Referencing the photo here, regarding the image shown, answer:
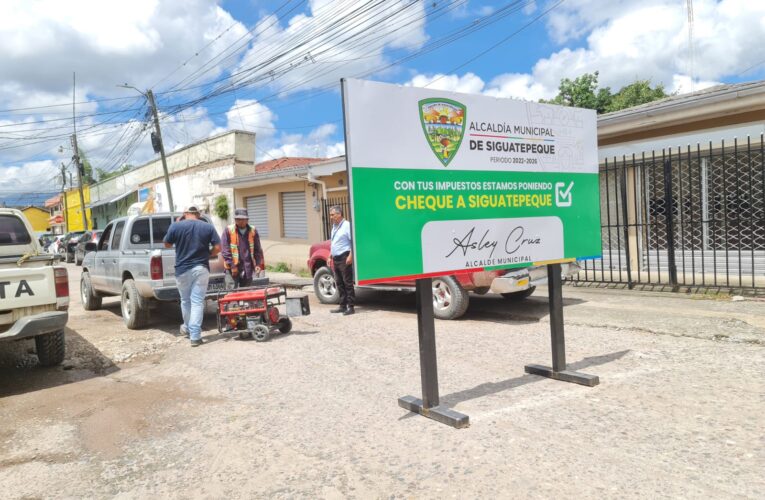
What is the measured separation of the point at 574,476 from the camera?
10.3 feet

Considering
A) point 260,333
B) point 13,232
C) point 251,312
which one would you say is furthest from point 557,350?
point 13,232

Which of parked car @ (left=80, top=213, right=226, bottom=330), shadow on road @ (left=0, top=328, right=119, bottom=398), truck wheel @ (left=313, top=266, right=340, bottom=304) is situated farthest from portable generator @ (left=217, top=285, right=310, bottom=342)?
truck wheel @ (left=313, top=266, right=340, bottom=304)

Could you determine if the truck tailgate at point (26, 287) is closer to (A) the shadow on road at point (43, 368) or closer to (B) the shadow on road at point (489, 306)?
(A) the shadow on road at point (43, 368)

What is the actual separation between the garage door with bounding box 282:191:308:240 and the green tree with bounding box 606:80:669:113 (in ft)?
61.7

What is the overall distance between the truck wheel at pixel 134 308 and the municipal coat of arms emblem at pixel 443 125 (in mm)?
5816

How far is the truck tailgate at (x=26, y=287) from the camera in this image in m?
5.29

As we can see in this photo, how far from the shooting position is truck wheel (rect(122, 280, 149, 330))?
26.4 feet

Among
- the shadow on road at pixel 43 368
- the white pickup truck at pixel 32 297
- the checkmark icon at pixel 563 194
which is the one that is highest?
the checkmark icon at pixel 563 194

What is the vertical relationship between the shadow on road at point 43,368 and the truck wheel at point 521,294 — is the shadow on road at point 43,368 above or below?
below

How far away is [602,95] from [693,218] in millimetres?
23229

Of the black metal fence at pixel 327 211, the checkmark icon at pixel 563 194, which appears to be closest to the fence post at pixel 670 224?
the checkmark icon at pixel 563 194

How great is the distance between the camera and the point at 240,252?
8055mm

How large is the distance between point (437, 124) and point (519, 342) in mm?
3310

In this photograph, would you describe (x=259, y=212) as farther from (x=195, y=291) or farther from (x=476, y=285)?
(x=476, y=285)
